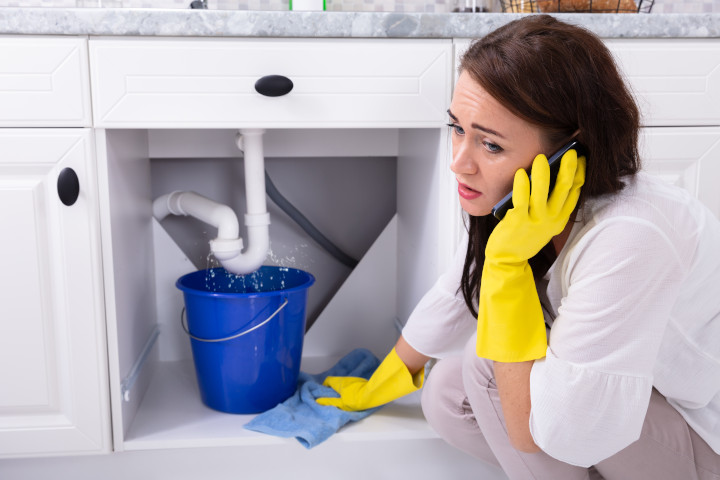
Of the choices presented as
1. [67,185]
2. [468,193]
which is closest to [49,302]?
[67,185]

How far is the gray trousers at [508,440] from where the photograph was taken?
948 millimetres

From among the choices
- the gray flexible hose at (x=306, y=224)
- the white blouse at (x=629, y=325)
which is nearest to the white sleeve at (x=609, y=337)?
the white blouse at (x=629, y=325)

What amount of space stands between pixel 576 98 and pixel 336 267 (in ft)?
3.70

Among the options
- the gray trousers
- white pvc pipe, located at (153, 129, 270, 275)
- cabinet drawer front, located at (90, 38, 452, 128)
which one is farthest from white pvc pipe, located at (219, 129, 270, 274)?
the gray trousers

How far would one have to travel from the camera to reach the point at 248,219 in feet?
4.90

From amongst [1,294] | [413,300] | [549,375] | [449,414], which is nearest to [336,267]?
[413,300]

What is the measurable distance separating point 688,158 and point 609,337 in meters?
0.65

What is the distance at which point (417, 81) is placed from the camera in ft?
4.03

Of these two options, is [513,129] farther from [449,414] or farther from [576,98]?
[449,414]

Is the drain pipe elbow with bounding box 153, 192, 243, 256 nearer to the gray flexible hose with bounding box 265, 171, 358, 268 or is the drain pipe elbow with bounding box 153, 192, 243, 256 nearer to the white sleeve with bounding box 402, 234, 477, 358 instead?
the gray flexible hose with bounding box 265, 171, 358, 268

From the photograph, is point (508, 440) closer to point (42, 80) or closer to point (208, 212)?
point (208, 212)

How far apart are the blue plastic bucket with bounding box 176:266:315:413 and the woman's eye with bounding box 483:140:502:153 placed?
2.16 ft

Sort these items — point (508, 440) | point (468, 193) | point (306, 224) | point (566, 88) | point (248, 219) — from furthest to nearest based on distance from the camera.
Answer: point (306, 224) < point (248, 219) < point (508, 440) < point (468, 193) < point (566, 88)

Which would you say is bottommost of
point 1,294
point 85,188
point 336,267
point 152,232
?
point 336,267
